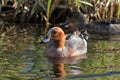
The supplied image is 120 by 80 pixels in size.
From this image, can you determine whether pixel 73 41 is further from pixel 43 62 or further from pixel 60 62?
pixel 43 62

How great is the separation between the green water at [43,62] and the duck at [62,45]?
0.59 feet

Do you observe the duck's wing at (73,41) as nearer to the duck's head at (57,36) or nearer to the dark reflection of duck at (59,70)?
the duck's head at (57,36)

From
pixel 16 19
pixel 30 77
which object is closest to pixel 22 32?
pixel 16 19

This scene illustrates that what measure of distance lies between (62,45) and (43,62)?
1.04m

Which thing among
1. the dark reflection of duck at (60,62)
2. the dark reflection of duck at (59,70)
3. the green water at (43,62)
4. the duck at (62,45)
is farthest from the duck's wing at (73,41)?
the dark reflection of duck at (59,70)

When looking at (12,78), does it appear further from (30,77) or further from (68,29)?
(68,29)

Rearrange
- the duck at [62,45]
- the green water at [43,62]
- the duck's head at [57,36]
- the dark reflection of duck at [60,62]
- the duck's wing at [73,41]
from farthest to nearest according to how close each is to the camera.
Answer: the duck's wing at [73,41] < the duck's head at [57,36] < the duck at [62,45] < the dark reflection of duck at [60,62] < the green water at [43,62]

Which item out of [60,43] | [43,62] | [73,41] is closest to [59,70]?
[43,62]

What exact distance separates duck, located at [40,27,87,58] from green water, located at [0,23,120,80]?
0.59ft

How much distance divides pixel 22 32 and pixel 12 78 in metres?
4.75

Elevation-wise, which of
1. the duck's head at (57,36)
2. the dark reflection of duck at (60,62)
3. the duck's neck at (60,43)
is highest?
the duck's head at (57,36)

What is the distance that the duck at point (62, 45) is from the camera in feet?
32.4

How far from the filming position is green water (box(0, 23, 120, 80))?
26.4 feet

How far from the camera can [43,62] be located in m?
9.15
